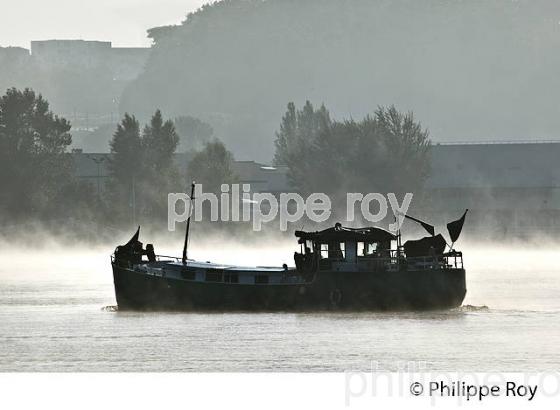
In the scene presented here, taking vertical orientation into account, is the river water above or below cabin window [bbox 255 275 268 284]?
below

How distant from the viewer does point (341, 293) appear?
95.9 m

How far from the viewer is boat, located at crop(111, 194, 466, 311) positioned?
95.3m

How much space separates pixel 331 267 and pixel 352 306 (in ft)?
8.90

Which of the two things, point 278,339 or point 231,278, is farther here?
point 231,278

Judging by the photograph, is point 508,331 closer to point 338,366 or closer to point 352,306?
point 352,306

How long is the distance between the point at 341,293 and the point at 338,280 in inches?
33.6

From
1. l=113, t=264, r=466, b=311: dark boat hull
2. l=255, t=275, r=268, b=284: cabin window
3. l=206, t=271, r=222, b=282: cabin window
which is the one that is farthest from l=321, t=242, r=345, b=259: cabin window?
l=206, t=271, r=222, b=282: cabin window

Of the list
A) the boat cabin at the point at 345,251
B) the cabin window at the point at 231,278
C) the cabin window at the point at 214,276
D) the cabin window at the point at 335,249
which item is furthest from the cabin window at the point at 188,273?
the cabin window at the point at 335,249

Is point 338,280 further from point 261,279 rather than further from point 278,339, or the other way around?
point 278,339

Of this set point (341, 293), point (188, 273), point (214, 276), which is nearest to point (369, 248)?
point (341, 293)

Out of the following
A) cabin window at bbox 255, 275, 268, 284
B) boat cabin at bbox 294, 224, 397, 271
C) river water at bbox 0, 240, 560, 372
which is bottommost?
river water at bbox 0, 240, 560, 372

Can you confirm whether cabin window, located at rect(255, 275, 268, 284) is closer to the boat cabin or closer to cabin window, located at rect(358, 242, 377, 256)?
the boat cabin
